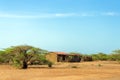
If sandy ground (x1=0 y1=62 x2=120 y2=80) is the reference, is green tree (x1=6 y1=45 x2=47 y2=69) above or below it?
above

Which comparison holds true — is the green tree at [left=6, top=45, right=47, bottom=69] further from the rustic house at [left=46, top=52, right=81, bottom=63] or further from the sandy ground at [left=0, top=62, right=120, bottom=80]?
the rustic house at [left=46, top=52, right=81, bottom=63]

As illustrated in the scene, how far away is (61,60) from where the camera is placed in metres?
64.6

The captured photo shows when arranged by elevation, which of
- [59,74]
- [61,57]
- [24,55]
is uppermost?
[61,57]

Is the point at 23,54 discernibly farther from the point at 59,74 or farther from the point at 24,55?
the point at 59,74

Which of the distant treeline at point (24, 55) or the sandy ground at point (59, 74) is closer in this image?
the sandy ground at point (59, 74)

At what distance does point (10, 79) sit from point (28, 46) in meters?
13.9

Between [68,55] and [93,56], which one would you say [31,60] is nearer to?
[68,55]

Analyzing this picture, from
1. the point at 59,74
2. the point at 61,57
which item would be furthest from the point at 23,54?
the point at 61,57

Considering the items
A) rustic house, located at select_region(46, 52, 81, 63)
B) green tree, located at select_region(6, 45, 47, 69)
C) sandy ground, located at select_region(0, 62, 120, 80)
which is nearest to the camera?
sandy ground, located at select_region(0, 62, 120, 80)

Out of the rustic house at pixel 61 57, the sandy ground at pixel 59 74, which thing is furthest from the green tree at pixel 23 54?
the rustic house at pixel 61 57

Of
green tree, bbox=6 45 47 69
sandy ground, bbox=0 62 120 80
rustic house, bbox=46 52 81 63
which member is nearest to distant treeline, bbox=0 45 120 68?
green tree, bbox=6 45 47 69

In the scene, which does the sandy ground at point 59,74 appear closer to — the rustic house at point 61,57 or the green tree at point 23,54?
the green tree at point 23,54

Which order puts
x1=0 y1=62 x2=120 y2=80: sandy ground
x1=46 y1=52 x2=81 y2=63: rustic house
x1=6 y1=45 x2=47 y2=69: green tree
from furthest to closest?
x1=46 y1=52 x2=81 y2=63: rustic house < x1=6 y1=45 x2=47 y2=69: green tree < x1=0 y1=62 x2=120 y2=80: sandy ground

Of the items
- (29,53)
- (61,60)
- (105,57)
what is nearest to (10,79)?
(29,53)
